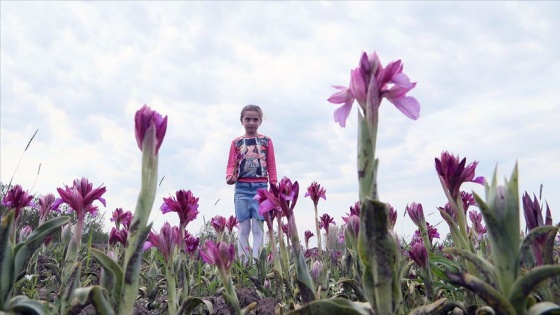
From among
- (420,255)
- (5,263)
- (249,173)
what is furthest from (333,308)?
(249,173)

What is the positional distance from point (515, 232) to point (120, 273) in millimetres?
1330

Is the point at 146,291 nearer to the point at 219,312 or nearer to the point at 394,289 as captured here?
the point at 219,312

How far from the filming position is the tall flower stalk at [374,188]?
132 cm

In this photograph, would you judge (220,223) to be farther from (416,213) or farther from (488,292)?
(488,292)

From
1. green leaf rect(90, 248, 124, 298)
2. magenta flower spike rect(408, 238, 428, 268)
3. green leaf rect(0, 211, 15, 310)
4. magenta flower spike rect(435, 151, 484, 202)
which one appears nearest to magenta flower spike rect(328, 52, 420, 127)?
magenta flower spike rect(435, 151, 484, 202)

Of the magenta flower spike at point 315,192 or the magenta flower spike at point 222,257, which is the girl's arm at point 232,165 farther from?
the magenta flower spike at point 222,257

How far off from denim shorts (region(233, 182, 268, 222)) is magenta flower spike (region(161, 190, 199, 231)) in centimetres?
524

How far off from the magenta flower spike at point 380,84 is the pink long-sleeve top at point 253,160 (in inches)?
254

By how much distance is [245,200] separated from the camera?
8078mm

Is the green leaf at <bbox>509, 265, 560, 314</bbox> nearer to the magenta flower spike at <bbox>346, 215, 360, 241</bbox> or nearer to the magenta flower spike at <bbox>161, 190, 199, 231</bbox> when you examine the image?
the magenta flower spike at <bbox>346, 215, 360, 241</bbox>

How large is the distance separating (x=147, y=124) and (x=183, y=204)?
111 centimetres

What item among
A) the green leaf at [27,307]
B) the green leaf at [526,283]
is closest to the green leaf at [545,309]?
the green leaf at [526,283]

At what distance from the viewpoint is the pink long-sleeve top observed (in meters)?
8.05

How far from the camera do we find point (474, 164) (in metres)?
1.92
